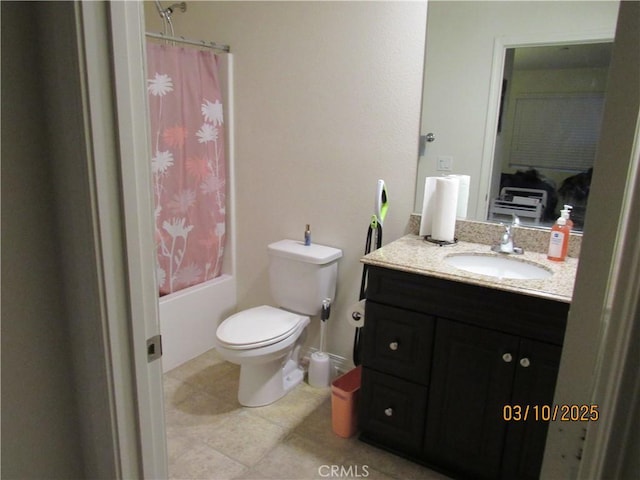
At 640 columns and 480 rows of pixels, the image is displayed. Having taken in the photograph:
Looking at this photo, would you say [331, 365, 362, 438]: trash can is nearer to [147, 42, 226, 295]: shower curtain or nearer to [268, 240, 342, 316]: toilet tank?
[268, 240, 342, 316]: toilet tank

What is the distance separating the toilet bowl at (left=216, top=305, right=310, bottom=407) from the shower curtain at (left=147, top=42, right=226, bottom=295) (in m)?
0.54

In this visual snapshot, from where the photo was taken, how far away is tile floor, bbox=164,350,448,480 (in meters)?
1.83

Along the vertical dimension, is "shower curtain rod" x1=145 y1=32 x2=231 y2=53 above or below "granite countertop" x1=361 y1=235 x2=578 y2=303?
above

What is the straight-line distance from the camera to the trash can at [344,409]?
6.55 ft

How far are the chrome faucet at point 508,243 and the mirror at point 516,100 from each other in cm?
7

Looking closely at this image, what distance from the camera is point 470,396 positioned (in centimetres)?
167

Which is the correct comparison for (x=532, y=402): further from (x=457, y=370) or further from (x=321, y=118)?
(x=321, y=118)

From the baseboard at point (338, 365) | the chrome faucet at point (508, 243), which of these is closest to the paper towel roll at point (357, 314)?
the baseboard at point (338, 365)

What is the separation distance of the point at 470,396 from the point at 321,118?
1.54 metres

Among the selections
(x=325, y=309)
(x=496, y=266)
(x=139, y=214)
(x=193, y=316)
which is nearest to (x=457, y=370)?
(x=496, y=266)

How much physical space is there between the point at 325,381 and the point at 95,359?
1.76 meters

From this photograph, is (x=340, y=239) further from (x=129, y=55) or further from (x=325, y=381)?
(x=129, y=55)

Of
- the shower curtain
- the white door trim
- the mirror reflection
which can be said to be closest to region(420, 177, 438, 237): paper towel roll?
the mirror reflection

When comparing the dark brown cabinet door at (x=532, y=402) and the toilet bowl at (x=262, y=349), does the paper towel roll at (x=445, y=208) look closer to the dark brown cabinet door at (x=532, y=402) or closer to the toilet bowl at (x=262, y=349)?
the dark brown cabinet door at (x=532, y=402)
